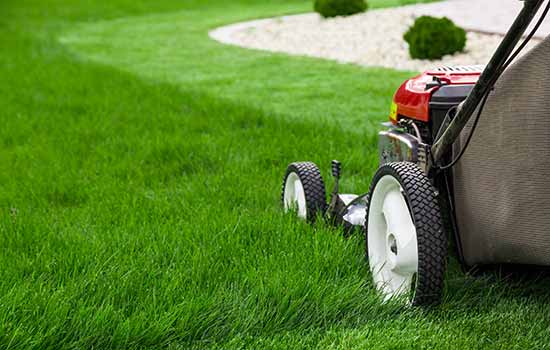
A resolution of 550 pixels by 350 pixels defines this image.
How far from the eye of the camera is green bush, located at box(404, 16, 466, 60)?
9.02 m

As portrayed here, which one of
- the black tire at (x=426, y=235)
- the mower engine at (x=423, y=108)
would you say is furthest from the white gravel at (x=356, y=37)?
the black tire at (x=426, y=235)

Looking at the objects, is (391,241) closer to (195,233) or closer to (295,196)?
(195,233)

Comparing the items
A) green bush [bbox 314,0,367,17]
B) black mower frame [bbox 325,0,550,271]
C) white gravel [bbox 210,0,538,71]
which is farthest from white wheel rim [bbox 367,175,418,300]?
green bush [bbox 314,0,367,17]

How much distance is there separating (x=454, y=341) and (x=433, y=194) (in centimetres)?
41

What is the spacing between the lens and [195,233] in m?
2.84

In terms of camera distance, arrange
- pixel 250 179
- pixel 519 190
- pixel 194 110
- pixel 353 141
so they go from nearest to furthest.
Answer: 1. pixel 519 190
2. pixel 250 179
3. pixel 353 141
4. pixel 194 110

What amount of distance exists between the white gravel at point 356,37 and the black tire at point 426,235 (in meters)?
6.60

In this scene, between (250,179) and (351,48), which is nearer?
(250,179)

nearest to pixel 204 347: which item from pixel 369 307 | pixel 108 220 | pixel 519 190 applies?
pixel 369 307

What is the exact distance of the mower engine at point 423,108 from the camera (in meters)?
2.59

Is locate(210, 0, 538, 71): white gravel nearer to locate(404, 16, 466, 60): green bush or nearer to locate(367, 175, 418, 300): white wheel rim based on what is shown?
locate(404, 16, 466, 60): green bush

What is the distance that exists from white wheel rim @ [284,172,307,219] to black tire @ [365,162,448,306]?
0.90m

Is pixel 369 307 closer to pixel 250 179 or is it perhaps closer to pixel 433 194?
pixel 433 194

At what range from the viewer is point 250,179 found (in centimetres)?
387
